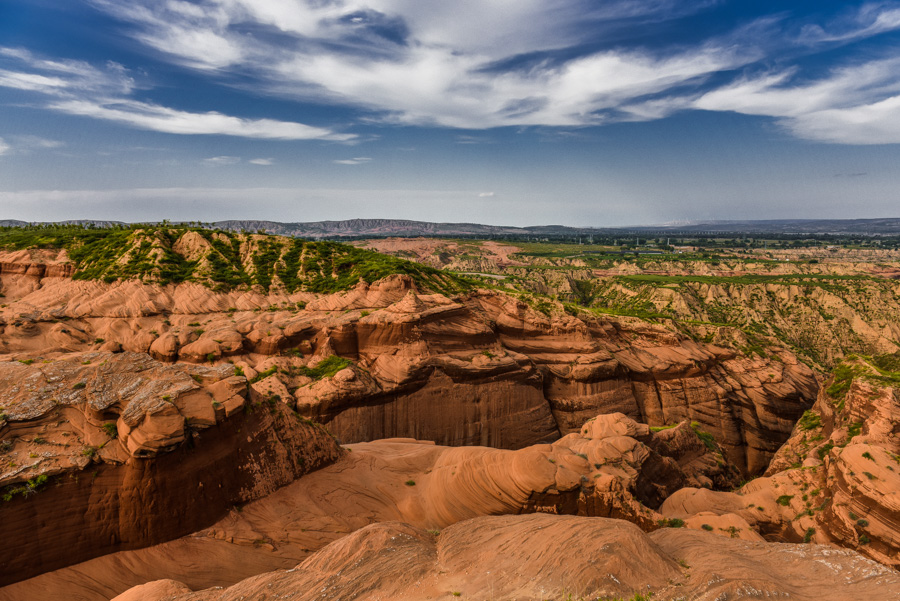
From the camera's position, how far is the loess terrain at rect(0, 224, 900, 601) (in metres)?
10.9

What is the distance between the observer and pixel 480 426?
30.1 m

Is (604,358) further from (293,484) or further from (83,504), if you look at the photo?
(83,504)

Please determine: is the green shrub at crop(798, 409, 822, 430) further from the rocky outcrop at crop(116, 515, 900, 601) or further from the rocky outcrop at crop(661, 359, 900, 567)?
the rocky outcrop at crop(116, 515, 900, 601)

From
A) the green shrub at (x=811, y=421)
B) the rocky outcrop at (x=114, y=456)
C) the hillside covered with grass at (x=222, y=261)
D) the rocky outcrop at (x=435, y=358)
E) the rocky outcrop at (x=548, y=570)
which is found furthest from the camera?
the hillside covered with grass at (x=222, y=261)

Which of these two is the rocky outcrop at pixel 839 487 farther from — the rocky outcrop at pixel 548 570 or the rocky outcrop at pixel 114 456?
the rocky outcrop at pixel 114 456

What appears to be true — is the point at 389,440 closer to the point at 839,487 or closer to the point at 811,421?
the point at 839,487

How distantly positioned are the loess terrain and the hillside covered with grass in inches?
10.6

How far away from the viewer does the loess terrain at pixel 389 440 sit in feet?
35.8

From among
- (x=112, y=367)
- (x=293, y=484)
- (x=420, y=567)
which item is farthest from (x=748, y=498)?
(x=112, y=367)

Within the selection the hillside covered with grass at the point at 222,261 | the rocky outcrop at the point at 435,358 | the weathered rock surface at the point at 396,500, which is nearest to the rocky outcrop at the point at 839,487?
the weathered rock surface at the point at 396,500

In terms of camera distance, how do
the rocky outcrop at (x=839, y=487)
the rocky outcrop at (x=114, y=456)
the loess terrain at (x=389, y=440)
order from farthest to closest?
the rocky outcrop at (x=839, y=487), the loess terrain at (x=389, y=440), the rocky outcrop at (x=114, y=456)

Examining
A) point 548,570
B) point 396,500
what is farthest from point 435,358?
point 548,570

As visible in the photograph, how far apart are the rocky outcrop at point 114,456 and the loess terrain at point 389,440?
68 mm

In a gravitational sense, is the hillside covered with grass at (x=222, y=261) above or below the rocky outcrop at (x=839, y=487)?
above
